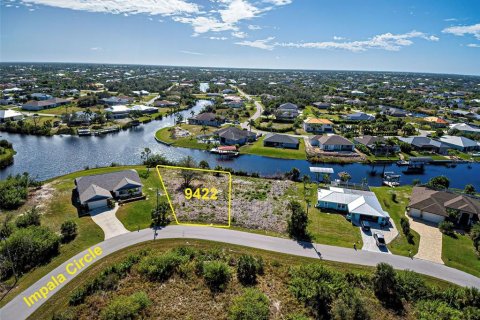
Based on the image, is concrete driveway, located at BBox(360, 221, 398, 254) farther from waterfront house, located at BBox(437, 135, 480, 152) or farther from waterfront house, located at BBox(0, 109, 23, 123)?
waterfront house, located at BBox(0, 109, 23, 123)

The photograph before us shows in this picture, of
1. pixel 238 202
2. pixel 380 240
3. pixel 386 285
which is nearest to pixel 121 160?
pixel 238 202

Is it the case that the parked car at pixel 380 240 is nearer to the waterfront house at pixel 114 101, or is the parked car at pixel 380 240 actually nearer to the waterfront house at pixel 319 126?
the waterfront house at pixel 319 126

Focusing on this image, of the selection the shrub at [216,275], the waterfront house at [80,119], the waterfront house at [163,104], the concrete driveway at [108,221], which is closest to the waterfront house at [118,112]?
the waterfront house at [80,119]

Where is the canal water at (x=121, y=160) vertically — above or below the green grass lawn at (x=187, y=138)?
below

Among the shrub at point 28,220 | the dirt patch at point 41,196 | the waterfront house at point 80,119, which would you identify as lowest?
the dirt patch at point 41,196

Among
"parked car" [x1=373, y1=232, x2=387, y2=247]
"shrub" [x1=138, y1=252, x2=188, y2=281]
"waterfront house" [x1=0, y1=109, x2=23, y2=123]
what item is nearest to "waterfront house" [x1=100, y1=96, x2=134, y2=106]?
"waterfront house" [x1=0, y1=109, x2=23, y2=123]
